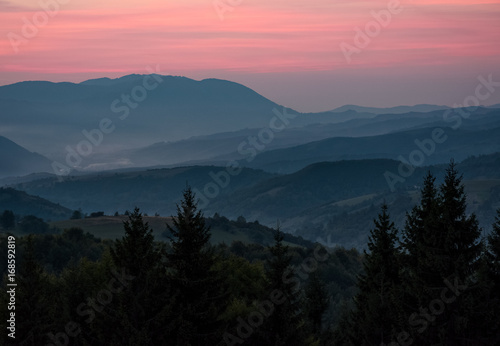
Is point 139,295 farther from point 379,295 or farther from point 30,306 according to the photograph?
point 379,295

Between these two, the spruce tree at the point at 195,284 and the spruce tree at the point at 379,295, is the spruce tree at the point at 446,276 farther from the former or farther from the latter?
the spruce tree at the point at 195,284

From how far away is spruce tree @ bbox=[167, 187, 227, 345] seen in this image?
3522 cm

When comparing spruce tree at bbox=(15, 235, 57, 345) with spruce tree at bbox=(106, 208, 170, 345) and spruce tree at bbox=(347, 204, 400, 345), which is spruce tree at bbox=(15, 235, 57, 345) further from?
spruce tree at bbox=(347, 204, 400, 345)

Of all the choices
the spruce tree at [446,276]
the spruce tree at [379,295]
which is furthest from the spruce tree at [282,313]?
the spruce tree at [446,276]

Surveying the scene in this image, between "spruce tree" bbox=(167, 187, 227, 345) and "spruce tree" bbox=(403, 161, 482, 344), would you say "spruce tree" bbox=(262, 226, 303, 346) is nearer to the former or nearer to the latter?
"spruce tree" bbox=(167, 187, 227, 345)

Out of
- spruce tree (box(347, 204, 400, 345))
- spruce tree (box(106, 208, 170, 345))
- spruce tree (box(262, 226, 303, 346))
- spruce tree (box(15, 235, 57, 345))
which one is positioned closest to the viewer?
spruce tree (box(106, 208, 170, 345))

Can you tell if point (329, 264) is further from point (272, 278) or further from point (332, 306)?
point (272, 278)

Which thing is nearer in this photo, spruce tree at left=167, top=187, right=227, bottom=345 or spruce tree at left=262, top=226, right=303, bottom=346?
spruce tree at left=167, top=187, right=227, bottom=345

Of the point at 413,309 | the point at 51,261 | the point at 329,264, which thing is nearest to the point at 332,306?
the point at 329,264

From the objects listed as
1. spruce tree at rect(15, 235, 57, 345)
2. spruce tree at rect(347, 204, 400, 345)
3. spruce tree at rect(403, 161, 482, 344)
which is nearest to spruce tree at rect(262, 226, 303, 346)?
spruce tree at rect(347, 204, 400, 345)

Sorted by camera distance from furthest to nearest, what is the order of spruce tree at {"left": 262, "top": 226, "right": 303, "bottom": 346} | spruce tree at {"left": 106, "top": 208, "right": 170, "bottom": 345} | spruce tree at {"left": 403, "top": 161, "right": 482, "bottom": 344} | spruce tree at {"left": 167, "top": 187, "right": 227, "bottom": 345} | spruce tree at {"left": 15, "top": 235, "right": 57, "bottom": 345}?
spruce tree at {"left": 15, "top": 235, "right": 57, "bottom": 345}, spruce tree at {"left": 262, "top": 226, "right": 303, "bottom": 346}, spruce tree at {"left": 167, "top": 187, "right": 227, "bottom": 345}, spruce tree at {"left": 106, "top": 208, "right": 170, "bottom": 345}, spruce tree at {"left": 403, "top": 161, "right": 482, "bottom": 344}

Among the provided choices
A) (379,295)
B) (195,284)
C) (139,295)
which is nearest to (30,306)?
(139,295)

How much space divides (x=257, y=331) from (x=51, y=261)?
248 feet

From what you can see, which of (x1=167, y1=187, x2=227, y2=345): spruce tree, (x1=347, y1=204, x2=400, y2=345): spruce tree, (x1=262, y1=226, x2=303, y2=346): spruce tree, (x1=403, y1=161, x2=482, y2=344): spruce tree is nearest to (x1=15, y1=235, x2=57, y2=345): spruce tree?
(x1=167, y1=187, x2=227, y2=345): spruce tree
